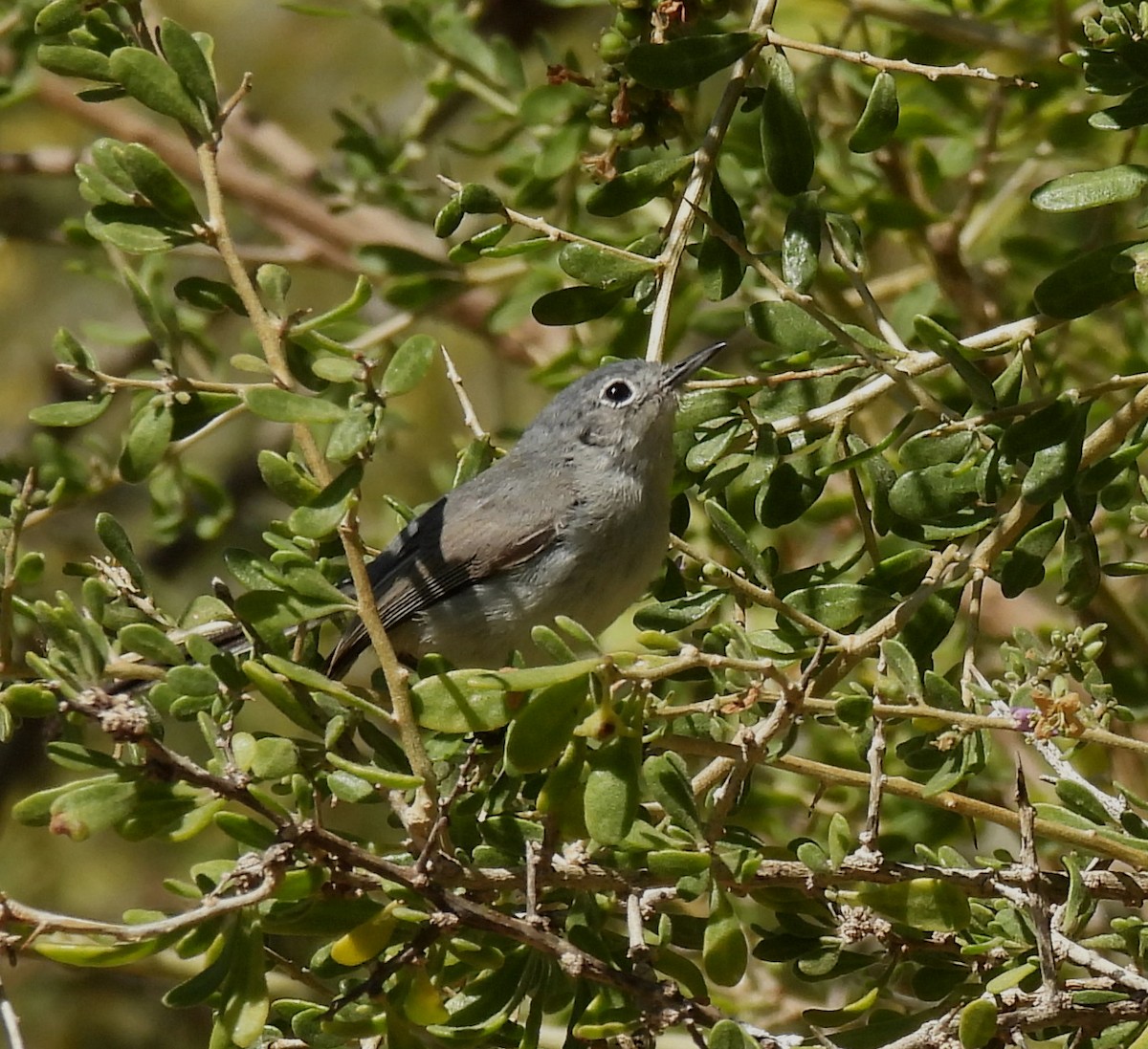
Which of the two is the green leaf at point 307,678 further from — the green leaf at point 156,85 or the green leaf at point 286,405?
the green leaf at point 156,85

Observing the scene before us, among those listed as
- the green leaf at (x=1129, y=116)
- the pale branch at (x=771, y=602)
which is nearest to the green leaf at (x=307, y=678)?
the pale branch at (x=771, y=602)

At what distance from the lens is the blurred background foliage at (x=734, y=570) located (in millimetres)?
1544

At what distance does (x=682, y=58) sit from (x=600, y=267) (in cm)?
28

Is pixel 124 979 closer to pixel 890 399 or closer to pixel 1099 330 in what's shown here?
pixel 890 399

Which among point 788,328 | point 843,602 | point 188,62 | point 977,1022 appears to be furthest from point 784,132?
point 977,1022

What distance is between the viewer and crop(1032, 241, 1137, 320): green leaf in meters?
1.80

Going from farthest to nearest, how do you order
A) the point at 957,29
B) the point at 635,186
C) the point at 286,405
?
the point at 957,29
the point at 635,186
the point at 286,405

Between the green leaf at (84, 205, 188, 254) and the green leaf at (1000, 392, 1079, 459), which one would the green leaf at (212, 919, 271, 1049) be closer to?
the green leaf at (84, 205, 188, 254)

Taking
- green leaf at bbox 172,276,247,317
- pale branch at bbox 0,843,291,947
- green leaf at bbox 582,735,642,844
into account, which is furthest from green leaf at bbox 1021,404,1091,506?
green leaf at bbox 172,276,247,317

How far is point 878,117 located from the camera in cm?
193

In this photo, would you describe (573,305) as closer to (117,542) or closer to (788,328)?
(788,328)

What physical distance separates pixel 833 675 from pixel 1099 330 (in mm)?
1607

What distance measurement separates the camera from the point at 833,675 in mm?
1811

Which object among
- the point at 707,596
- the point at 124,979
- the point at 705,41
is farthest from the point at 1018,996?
the point at 124,979
